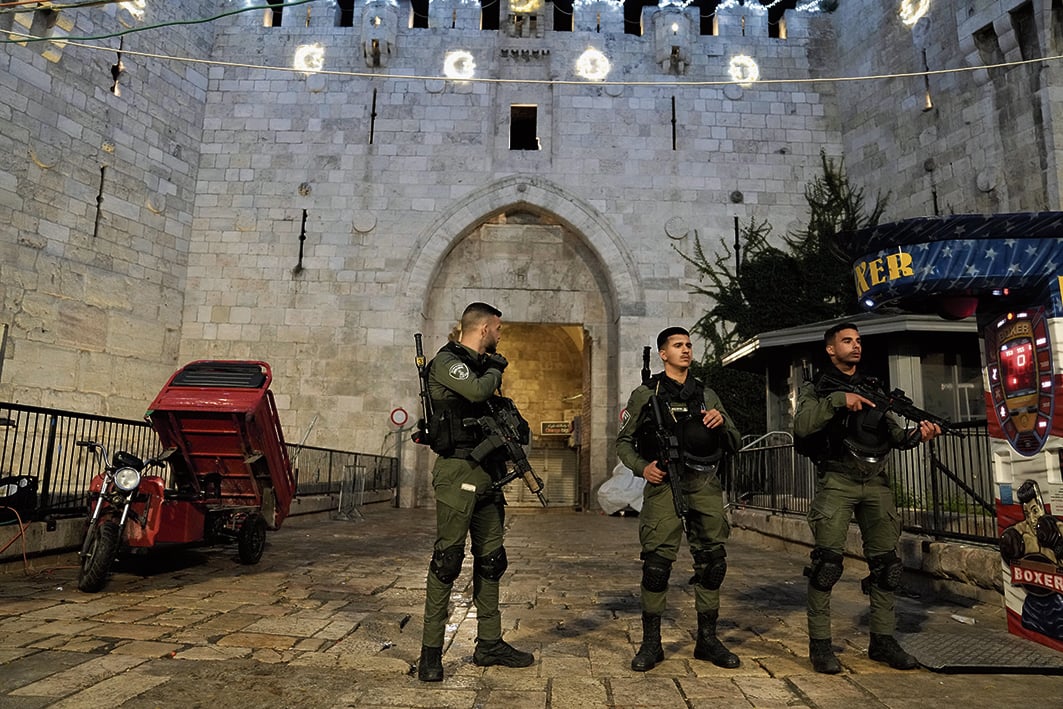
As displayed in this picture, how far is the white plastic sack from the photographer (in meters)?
13.5

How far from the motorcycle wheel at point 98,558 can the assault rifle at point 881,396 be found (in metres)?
4.78

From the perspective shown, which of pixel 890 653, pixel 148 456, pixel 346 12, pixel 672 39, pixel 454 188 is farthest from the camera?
pixel 346 12

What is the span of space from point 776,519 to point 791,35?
1284 centimetres

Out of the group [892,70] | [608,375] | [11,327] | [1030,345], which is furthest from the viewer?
[608,375]

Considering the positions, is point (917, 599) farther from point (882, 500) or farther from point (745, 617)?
point (882, 500)

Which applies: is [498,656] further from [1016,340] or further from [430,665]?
[1016,340]

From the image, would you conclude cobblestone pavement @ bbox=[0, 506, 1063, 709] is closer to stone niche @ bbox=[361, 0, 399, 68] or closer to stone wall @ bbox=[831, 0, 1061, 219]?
stone wall @ bbox=[831, 0, 1061, 219]

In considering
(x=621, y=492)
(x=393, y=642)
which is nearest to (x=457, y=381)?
(x=393, y=642)

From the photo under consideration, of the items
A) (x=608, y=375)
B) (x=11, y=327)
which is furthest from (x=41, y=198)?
(x=608, y=375)

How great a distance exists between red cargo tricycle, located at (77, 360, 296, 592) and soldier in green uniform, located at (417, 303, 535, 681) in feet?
9.43

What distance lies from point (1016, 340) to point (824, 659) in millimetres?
1889

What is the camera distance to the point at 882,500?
3.56m

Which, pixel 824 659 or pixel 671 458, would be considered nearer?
pixel 824 659

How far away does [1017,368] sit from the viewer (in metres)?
3.40
